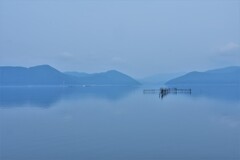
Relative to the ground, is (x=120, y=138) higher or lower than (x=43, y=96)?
lower

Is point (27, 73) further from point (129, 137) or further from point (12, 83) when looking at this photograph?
point (129, 137)

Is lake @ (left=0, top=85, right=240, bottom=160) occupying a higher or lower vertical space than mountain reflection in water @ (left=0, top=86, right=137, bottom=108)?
lower

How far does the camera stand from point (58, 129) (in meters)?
18.1

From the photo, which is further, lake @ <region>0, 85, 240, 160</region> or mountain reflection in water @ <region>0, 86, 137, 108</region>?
mountain reflection in water @ <region>0, 86, 137, 108</region>

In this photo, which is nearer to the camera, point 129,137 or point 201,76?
point 129,137

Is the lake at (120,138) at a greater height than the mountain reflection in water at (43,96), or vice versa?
the mountain reflection in water at (43,96)

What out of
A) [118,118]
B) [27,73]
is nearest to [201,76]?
[27,73]

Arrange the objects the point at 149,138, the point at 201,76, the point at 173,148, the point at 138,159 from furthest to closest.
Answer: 1. the point at 201,76
2. the point at 149,138
3. the point at 173,148
4. the point at 138,159

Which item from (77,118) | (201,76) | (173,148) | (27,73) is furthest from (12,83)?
(173,148)

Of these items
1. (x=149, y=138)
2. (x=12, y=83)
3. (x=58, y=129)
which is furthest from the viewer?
(x=12, y=83)

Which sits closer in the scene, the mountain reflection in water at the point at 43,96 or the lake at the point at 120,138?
the lake at the point at 120,138

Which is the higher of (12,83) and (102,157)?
(12,83)

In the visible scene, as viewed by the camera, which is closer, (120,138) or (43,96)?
(120,138)

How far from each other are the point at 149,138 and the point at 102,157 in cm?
416
